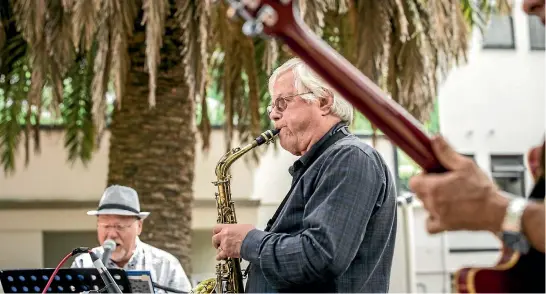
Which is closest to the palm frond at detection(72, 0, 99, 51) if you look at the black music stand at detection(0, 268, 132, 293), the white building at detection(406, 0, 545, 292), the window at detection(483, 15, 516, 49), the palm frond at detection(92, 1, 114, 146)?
the palm frond at detection(92, 1, 114, 146)

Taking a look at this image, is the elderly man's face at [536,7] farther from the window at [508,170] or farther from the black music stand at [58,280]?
the window at [508,170]

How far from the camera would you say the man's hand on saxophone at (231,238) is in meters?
3.31

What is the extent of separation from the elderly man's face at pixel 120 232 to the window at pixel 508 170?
8.05m

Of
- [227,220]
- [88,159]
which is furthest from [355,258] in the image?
[88,159]

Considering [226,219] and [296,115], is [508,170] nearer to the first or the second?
[226,219]

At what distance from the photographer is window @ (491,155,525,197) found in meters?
14.2

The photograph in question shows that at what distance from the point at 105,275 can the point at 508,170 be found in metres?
12.4

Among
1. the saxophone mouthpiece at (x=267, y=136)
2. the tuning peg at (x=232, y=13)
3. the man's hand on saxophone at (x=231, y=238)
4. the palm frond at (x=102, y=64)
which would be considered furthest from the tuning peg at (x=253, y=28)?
the palm frond at (x=102, y=64)

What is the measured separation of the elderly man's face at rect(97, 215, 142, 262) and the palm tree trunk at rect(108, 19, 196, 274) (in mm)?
1253

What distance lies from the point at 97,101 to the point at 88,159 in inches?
168

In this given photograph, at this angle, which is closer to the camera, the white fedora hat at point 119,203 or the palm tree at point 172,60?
the white fedora hat at point 119,203

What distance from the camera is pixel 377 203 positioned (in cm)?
325

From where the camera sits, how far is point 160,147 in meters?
7.99

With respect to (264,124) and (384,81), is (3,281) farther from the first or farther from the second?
(264,124)
